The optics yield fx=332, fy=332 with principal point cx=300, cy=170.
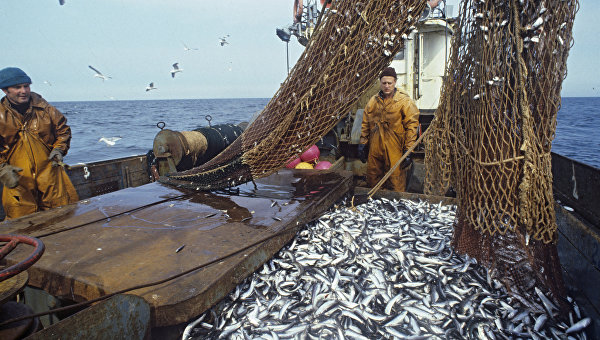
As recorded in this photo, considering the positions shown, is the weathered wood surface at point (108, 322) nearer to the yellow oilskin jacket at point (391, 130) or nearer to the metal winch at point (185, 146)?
the metal winch at point (185, 146)

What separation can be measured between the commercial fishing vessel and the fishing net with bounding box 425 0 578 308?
821 mm

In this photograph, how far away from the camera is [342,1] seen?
13.9 ft

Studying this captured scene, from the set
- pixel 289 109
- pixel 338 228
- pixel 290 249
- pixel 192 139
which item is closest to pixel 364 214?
pixel 338 228

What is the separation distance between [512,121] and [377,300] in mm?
2133

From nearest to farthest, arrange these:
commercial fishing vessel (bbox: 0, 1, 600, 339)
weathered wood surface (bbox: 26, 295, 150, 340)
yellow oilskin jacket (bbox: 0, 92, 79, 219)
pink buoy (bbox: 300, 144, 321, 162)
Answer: weathered wood surface (bbox: 26, 295, 150, 340) < commercial fishing vessel (bbox: 0, 1, 600, 339) < yellow oilskin jacket (bbox: 0, 92, 79, 219) < pink buoy (bbox: 300, 144, 321, 162)

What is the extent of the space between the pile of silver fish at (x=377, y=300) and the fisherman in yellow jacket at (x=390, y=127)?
290 cm

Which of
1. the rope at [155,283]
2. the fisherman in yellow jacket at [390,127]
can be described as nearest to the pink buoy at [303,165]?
the fisherman in yellow jacket at [390,127]

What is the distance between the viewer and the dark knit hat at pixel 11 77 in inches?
212

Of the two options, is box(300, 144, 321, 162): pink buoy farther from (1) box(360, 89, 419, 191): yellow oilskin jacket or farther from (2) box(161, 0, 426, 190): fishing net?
(2) box(161, 0, 426, 190): fishing net

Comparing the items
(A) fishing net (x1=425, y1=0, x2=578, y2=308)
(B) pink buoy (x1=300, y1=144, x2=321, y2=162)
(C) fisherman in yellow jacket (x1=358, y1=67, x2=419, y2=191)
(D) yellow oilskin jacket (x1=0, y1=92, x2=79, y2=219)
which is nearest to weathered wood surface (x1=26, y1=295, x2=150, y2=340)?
(A) fishing net (x1=425, y1=0, x2=578, y2=308)

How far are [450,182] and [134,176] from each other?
24.6 feet

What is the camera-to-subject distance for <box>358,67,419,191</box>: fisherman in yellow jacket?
6953mm

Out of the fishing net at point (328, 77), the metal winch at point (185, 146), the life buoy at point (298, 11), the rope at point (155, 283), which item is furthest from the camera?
the life buoy at point (298, 11)

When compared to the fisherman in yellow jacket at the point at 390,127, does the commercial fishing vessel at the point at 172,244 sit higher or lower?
lower
